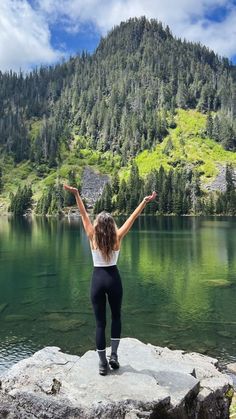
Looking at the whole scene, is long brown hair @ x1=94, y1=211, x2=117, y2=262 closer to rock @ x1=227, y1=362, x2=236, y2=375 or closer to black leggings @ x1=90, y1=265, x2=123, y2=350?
black leggings @ x1=90, y1=265, x2=123, y2=350

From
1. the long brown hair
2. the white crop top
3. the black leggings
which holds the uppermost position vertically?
the long brown hair

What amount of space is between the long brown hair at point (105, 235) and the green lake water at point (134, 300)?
17.3 m

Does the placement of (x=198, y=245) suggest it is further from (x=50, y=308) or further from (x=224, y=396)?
(x=224, y=396)

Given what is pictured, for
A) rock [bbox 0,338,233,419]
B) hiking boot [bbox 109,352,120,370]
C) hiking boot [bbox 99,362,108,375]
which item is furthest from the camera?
hiking boot [bbox 109,352,120,370]

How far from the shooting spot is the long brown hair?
41.6 ft

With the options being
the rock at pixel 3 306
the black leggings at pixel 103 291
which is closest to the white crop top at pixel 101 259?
the black leggings at pixel 103 291

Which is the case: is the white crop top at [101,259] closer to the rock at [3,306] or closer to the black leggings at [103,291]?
the black leggings at [103,291]

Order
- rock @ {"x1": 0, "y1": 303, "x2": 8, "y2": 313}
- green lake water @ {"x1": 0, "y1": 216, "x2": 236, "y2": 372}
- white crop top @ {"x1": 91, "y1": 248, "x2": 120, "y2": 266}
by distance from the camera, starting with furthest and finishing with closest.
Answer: rock @ {"x1": 0, "y1": 303, "x2": 8, "y2": 313} < green lake water @ {"x1": 0, "y1": 216, "x2": 236, "y2": 372} < white crop top @ {"x1": 91, "y1": 248, "x2": 120, "y2": 266}

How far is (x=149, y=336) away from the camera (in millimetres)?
32781

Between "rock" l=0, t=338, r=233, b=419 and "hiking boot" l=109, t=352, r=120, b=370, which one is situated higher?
"hiking boot" l=109, t=352, r=120, b=370

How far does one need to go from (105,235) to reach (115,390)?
4199 mm

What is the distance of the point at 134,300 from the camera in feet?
148

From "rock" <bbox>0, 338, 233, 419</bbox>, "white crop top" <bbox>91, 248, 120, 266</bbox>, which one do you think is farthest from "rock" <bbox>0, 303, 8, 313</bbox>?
"white crop top" <bbox>91, 248, 120, 266</bbox>

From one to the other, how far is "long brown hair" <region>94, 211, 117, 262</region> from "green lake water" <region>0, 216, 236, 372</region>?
17.3 meters
